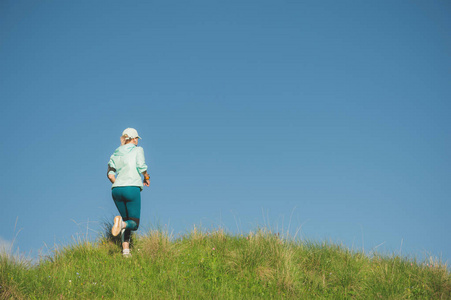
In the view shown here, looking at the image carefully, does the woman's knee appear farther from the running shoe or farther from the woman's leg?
the running shoe

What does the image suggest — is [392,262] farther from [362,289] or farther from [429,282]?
[362,289]

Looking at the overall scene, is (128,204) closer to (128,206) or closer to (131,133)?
(128,206)

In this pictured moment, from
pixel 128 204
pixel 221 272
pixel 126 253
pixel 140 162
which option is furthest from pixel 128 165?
pixel 221 272

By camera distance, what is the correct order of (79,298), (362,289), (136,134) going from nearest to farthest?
(79,298)
(362,289)
(136,134)

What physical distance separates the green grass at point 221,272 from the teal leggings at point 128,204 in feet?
1.82

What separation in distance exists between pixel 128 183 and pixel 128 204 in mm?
556

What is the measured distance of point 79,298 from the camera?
6.62m

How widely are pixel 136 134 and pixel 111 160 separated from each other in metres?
0.98

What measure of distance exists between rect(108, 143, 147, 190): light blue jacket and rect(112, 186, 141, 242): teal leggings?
0.50 feet

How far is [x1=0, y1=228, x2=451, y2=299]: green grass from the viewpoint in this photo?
22.7 ft

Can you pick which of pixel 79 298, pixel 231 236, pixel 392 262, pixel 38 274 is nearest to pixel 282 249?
pixel 231 236

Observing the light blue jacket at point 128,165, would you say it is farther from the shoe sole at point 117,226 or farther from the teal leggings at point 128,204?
the shoe sole at point 117,226

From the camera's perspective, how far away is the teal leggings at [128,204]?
8.86 meters

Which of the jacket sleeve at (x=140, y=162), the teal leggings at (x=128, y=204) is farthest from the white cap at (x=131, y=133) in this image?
the teal leggings at (x=128, y=204)
